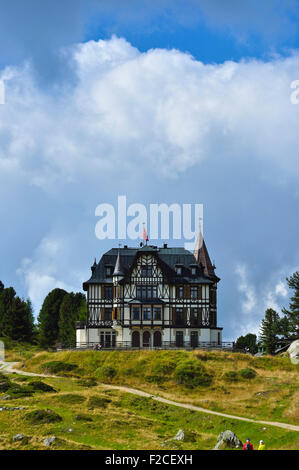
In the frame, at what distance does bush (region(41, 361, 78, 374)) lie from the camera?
6788cm

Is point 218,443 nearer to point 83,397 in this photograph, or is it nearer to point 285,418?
point 285,418

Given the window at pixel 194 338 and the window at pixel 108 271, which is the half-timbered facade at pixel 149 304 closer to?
the window at pixel 194 338

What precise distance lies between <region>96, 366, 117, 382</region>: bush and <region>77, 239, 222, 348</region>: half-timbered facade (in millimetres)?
11111

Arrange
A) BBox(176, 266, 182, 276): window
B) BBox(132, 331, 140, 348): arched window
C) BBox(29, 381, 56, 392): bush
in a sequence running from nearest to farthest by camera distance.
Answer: BBox(29, 381, 56, 392): bush
BBox(132, 331, 140, 348): arched window
BBox(176, 266, 182, 276): window

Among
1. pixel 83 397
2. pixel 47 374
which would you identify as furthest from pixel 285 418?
pixel 47 374

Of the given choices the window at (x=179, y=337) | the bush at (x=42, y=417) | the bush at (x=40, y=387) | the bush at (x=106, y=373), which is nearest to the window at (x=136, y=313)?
the window at (x=179, y=337)

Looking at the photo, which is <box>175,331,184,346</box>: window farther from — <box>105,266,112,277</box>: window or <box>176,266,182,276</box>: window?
<box>105,266,112,277</box>: window

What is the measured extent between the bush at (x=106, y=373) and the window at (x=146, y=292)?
1537 centimetres

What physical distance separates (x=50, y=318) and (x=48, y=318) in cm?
42

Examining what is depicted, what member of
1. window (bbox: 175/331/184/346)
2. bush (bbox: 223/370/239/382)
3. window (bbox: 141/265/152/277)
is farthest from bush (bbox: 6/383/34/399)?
Result: window (bbox: 175/331/184/346)

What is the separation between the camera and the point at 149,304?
80.2 metres

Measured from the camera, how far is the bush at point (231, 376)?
63781 millimetres

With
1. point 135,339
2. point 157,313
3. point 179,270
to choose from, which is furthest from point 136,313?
point 179,270
